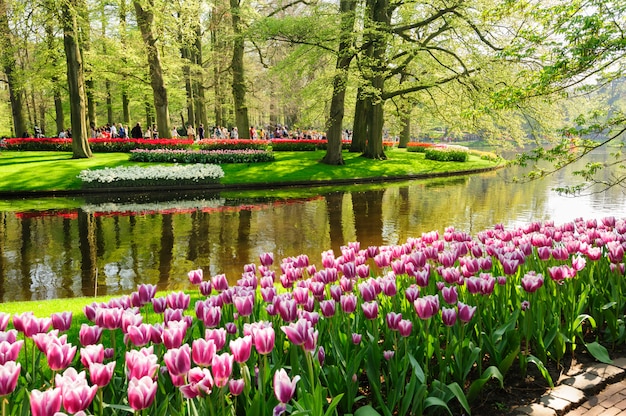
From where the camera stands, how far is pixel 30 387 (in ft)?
9.30

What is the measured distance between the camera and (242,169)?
77.7 feet

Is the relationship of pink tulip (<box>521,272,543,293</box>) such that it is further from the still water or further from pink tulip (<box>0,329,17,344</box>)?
the still water

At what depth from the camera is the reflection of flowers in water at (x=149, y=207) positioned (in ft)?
50.1

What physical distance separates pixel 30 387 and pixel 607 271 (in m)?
4.79

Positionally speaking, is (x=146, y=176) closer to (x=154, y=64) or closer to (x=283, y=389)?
(x=154, y=64)

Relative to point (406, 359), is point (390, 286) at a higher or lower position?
higher

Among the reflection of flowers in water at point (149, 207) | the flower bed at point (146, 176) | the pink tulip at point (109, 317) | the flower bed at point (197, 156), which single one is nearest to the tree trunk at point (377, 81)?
the flower bed at point (197, 156)

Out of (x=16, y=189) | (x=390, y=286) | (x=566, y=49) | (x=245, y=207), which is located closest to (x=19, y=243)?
(x=245, y=207)

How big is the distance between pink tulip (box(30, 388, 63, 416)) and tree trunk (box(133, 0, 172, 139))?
80.8ft

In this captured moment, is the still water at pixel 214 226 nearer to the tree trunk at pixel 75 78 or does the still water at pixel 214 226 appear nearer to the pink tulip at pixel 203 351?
the pink tulip at pixel 203 351

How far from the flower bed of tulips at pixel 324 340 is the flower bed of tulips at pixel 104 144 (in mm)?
23153

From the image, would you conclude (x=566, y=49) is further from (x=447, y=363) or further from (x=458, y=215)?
(x=458, y=215)

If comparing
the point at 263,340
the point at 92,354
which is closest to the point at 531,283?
the point at 263,340

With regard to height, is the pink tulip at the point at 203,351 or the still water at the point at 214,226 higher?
the pink tulip at the point at 203,351
